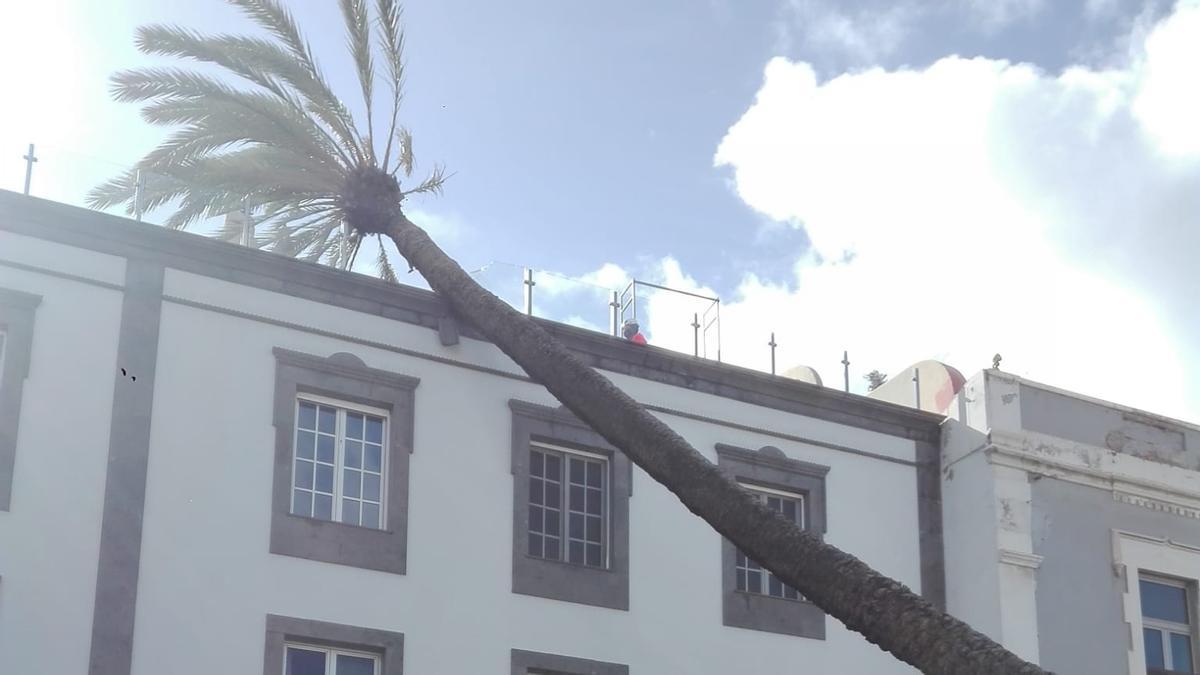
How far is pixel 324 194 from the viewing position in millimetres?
20953

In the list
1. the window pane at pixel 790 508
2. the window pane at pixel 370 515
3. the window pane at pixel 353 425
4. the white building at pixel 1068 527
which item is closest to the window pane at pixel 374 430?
the window pane at pixel 353 425

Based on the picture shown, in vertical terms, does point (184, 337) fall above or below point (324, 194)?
below

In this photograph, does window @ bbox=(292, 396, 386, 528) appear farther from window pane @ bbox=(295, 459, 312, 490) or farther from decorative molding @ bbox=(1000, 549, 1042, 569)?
decorative molding @ bbox=(1000, 549, 1042, 569)

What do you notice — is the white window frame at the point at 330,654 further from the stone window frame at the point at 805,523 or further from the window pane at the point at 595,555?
the stone window frame at the point at 805,523

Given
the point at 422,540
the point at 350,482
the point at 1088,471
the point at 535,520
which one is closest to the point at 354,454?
the point at 350,482

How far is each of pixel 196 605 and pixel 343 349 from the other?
11.6 ft

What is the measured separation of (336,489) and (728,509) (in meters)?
5.42

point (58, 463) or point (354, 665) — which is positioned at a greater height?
point (58, 463)

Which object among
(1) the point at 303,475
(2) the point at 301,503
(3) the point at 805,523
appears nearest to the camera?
(2) the point at 301,503

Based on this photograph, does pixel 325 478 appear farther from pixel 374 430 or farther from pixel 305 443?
pixel 374 430

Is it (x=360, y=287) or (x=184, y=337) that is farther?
(x=360, y=287)

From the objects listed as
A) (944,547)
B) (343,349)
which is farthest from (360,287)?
(944,547)

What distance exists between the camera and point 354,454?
19.7 metres

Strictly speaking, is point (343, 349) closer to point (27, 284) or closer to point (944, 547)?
point (27, 284)
